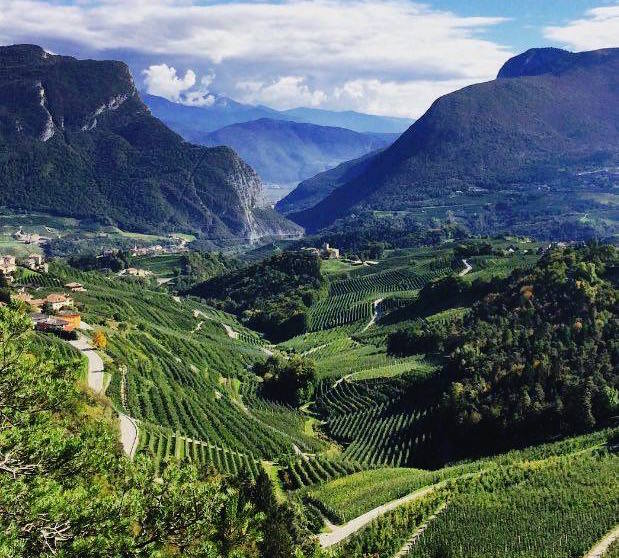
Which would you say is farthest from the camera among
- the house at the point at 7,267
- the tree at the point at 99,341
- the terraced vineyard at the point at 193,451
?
the house at the point at 7,267

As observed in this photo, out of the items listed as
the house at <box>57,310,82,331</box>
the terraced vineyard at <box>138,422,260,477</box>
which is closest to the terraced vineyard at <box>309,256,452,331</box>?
the house at <box>57,310,82,331</box>

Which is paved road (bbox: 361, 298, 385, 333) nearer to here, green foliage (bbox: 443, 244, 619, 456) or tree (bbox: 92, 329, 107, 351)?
green foliage (bbox: 443, 244, 619, 456)

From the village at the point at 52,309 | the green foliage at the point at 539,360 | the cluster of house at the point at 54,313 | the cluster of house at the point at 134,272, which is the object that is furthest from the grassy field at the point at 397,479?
the cluster of house at the point at 134,272

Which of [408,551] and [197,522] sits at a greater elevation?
[197,522]

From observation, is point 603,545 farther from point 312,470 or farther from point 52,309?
point 52,309

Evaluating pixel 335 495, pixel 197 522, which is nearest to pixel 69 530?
pixel 197 522

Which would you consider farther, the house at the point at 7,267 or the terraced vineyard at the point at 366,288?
the terraced vineyard at the point at 366,288

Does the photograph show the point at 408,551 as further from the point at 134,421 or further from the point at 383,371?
the point at 383,371

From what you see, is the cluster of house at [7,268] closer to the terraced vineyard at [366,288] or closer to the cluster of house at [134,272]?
the terraced vineyard at [366,288]
